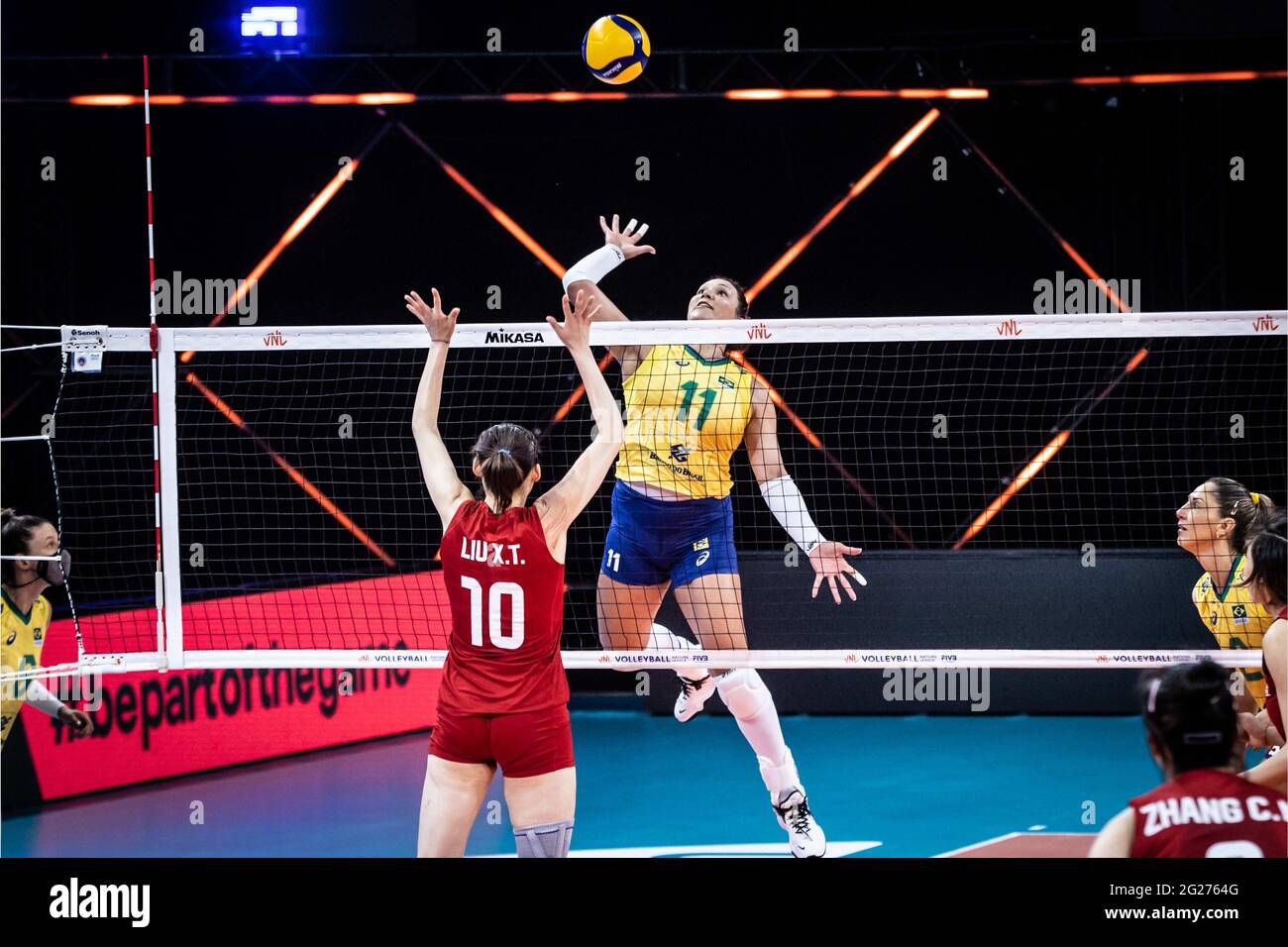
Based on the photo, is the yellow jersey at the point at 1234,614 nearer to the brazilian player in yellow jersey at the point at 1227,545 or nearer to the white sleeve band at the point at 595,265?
the brazilian player in yellow jersey at the point at 1227,545

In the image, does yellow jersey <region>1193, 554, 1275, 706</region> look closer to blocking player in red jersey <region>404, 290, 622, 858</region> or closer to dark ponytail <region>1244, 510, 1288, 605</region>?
dark ponytail <region>1244, 510, 1288, 605</region>

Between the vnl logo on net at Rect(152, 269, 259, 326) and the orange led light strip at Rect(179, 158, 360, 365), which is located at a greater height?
the orange led light strip at Rect(179, 158, 360, 365)

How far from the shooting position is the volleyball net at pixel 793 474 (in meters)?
11.0

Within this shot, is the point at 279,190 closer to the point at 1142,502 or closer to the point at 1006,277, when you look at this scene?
the point at 1006,277

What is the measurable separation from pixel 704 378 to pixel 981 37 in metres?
5.99

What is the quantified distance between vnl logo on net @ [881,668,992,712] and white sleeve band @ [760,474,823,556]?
5044mm

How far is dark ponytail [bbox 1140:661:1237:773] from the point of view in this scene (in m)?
3.47

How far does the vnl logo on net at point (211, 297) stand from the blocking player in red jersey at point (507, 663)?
25.2ft

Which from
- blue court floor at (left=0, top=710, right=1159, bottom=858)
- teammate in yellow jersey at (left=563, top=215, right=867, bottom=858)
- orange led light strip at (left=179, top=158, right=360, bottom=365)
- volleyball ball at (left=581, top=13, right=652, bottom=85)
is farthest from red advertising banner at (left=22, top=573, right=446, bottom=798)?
volleyball ball at (left=581, top=13, right=652, bottom=85)

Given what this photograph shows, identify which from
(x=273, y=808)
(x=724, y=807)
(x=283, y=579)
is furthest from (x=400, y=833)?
(x=283, y=579)

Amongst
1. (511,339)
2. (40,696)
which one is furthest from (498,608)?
(40,696)

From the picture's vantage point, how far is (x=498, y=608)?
489 centimetres

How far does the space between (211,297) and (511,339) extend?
260 inches
